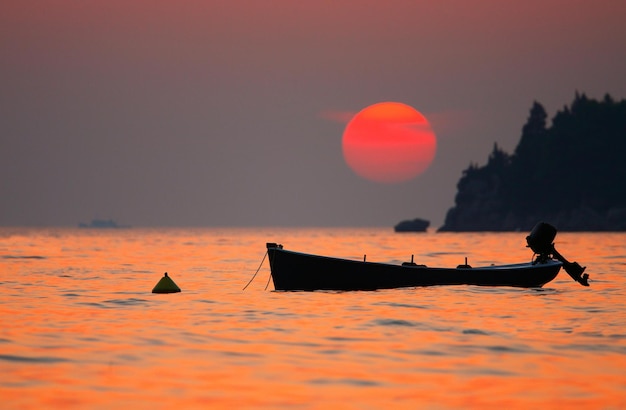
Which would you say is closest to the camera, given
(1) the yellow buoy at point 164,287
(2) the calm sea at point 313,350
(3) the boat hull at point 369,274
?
(2) the calm sea at point 313,350

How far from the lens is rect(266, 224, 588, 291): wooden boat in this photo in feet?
126

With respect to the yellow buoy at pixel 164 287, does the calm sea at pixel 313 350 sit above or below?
below

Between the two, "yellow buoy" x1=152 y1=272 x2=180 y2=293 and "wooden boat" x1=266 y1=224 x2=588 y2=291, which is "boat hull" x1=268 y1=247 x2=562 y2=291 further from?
"yellow buoy" x1=152 y1=272 x2=180 y2=293

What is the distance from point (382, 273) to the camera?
39781mm

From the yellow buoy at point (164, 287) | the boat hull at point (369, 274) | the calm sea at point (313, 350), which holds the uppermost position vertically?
the boat hull at point (369, 274)

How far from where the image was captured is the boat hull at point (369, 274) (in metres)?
38.5

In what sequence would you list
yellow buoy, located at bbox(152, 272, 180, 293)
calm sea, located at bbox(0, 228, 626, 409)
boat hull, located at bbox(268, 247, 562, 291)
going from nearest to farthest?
calm sea, located at bbox(0, 228, 626, 409), boat hull, located at bbox(268, 247, 562, 291), yellow buoy, located at bbox(152, 272, 180, 293)

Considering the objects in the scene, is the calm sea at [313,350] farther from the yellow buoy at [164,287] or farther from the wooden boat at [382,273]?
the wooden boat at [382,273]

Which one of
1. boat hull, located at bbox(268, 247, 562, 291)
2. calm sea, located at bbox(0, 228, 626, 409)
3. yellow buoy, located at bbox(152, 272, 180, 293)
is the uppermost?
boat hull, located at bbox(268, 247, 562, 291)

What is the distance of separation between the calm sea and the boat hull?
771 mm

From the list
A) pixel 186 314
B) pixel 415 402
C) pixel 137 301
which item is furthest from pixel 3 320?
pixel 415 402

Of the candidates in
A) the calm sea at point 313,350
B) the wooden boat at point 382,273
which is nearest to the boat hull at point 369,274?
the wooden boat at point 382,273

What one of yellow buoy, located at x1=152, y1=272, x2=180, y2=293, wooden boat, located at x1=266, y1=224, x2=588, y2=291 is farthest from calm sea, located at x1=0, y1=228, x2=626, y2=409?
wooden boat, located at x1=266, y1=224, x2=588, y2=291

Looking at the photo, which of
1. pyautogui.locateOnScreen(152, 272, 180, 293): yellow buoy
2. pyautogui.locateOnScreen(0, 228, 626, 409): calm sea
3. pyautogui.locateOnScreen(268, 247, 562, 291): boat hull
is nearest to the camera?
pyautogui.locateOnScreen(0, 228, 626, 409): calm sea
